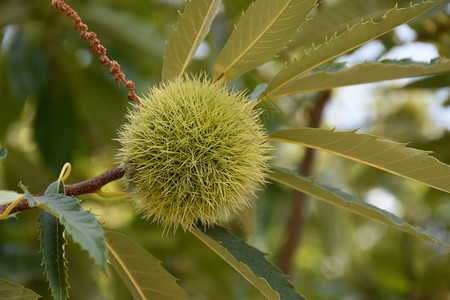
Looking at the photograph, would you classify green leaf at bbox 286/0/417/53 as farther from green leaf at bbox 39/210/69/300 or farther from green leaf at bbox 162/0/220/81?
green leaf at bbox 39/210/69/300

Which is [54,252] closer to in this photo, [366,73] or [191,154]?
[191,154]

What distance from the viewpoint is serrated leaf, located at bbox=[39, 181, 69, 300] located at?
0.84 m

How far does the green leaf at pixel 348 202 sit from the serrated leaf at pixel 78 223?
52 centimetres

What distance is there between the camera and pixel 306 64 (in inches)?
42.6

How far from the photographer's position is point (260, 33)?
1.05 metres

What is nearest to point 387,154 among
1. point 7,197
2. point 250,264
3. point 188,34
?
point 250,264

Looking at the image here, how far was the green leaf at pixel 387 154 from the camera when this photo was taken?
981 mm

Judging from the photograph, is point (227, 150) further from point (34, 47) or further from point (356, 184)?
point (356, 184)

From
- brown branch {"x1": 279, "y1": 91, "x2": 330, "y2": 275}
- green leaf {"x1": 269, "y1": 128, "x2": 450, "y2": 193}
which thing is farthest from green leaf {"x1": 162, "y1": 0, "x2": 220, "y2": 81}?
brown branch {"x1": 279, "y1": 91, "x2": 330, "y2": 275}

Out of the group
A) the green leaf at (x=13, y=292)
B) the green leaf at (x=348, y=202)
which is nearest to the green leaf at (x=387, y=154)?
the green leaf at (x=348, y=202)

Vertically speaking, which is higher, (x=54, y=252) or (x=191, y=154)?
(x=191, y=154)

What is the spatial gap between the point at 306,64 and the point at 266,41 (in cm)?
10

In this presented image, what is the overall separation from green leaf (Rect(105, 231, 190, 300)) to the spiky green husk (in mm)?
106

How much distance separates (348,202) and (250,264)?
263 mm
